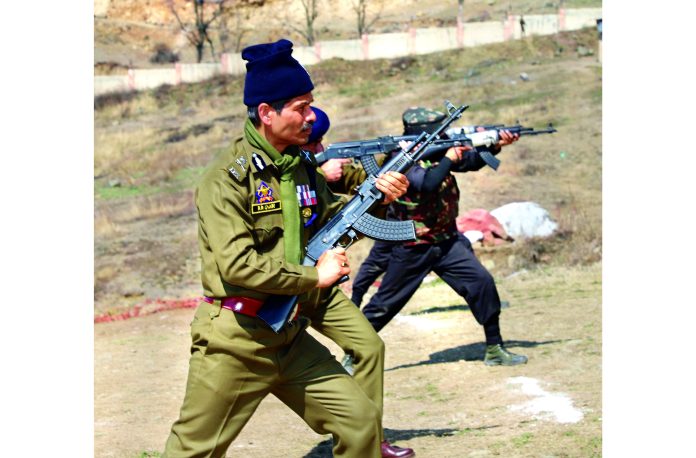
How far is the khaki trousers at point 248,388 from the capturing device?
189 inches

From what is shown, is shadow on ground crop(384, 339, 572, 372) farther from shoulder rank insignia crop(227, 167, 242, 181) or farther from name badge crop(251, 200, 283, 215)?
shoulder rank insignia crop(227, 167, 242, 181)

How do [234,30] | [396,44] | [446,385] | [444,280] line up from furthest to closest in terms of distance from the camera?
[234,30], [396,44], [444,280], [446,385]

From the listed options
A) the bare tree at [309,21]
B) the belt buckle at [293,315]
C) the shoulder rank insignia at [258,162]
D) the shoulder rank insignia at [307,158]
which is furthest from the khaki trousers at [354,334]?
the bare tree at [309,21]

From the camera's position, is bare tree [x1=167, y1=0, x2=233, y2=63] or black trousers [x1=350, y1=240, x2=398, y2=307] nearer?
black trousers [x1=350, y1=240, x2=398, y2=307]

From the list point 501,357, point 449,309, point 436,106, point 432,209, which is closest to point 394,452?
point 501,357

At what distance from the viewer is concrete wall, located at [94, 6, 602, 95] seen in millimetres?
31859

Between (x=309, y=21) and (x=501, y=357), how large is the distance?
2768 cm

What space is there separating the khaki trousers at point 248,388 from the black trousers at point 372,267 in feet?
13.6

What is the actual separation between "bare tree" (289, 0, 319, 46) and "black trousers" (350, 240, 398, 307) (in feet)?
84.6

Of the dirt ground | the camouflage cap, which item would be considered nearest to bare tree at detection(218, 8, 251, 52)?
the dirt ground

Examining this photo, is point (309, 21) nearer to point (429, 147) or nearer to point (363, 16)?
point (363, 16)

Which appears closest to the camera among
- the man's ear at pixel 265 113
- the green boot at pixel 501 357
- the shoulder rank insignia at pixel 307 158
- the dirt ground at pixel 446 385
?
the man's ear at pixel 265 113

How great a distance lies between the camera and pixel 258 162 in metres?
4.82

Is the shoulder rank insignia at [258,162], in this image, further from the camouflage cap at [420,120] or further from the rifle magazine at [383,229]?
the camouflage cap at [420,120]
